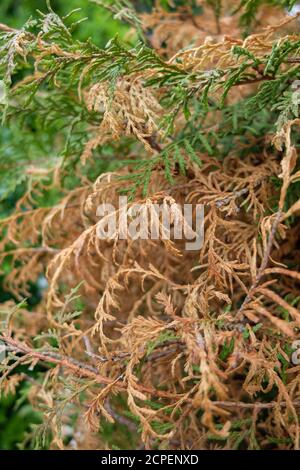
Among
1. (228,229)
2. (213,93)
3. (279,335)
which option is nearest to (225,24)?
(213,93)

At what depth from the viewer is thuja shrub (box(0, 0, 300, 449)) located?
961 millimetres

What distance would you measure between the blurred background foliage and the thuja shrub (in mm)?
25

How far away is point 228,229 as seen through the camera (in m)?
1.11

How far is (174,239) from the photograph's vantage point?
132 centimetres

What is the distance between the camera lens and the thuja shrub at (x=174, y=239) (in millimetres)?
961

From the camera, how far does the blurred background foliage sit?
5.67ft

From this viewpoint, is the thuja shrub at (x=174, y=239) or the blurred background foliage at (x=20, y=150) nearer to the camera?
the thuja shrub at (x=174, y=239)

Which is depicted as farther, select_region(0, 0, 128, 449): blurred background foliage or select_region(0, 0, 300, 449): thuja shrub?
select_region(0, 0, 128, 449): blurred background foliage

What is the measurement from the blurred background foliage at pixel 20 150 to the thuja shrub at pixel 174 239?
25 millimetres

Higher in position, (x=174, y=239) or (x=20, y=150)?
(x=20, y=150)

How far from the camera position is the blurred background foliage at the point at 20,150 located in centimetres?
173

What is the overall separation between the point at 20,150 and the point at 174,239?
68 cm
